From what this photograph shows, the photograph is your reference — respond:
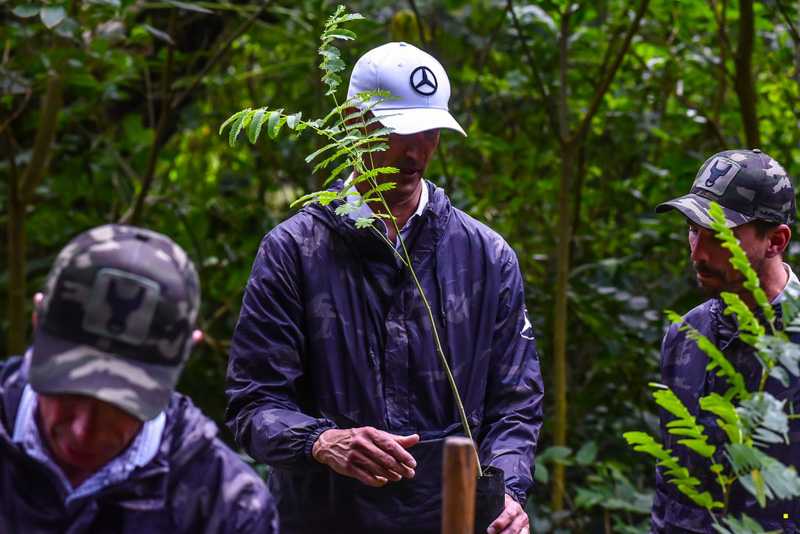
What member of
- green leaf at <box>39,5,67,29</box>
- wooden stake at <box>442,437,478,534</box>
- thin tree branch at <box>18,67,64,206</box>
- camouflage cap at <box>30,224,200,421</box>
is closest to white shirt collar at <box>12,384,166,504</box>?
camouflage cap at <box>30,224,200,421</box>

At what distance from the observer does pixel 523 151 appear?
219 inches

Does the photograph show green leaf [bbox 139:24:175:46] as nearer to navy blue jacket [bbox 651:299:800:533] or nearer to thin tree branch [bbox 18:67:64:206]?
thin tree branch [bbox 18:67:64:206]

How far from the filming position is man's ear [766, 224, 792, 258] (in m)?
2.53

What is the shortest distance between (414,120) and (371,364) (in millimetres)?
602

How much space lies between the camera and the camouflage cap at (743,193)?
8.19 ft

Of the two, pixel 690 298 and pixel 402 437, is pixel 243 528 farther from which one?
pixel 690 298

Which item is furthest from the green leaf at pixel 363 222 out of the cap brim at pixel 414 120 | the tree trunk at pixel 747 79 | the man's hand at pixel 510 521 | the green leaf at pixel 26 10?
the tree trunk at pixel 747 79

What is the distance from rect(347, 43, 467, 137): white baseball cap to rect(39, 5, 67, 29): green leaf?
4.73 feet

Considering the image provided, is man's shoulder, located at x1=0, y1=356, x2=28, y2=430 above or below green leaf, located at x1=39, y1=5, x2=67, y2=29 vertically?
below

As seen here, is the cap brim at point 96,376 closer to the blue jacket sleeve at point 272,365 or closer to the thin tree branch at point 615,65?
the blue jacket sleeve at point 272,365

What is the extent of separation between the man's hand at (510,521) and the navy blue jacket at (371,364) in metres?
0.10

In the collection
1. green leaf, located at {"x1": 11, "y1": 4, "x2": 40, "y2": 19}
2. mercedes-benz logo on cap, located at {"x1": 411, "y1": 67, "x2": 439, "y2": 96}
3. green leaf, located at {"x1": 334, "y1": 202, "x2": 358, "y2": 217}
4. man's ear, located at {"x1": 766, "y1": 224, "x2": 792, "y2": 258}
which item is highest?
green leaf, located at {"x1": 11, "y1": 4, "x2": 40, "y2": 19}

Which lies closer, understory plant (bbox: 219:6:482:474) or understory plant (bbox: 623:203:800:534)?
understory plant (bbox: 623:203:800:534)

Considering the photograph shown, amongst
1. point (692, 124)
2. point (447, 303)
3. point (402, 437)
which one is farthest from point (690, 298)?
point (402, 437)
